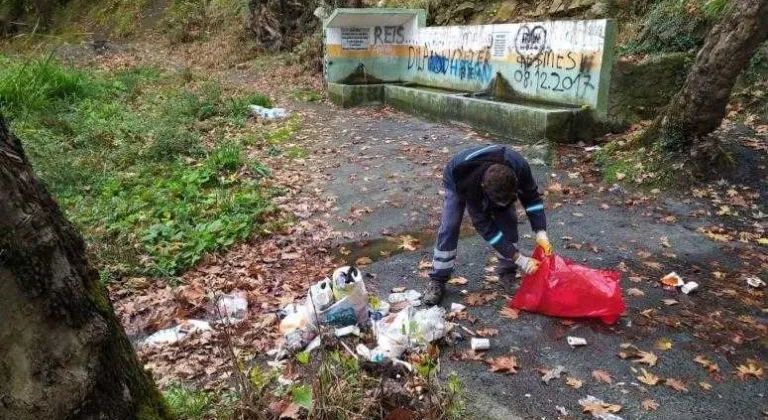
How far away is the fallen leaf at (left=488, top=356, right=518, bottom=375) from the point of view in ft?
12.4

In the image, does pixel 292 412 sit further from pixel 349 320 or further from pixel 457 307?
pixel 457 307

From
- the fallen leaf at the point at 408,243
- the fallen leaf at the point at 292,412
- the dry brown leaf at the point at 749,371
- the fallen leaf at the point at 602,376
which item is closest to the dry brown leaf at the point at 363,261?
the fallen leaf at the point at 408,243

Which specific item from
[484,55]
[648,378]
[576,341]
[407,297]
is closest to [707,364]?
[648,378]

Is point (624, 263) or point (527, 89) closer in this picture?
point (624, 263)

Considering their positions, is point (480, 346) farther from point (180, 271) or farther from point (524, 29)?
point (524, 29)

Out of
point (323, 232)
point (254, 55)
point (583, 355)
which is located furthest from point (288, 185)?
point (254, 55)

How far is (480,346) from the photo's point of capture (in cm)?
402

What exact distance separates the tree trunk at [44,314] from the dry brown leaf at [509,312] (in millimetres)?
3080

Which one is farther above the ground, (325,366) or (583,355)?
(325,366)

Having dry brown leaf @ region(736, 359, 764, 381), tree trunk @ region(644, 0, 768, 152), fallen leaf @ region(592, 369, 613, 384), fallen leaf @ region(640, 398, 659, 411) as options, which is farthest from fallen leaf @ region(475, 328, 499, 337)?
tree trunk @ region(644, 0, 768, 152)

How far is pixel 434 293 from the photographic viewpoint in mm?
4699

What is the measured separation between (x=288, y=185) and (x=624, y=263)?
4662 mm

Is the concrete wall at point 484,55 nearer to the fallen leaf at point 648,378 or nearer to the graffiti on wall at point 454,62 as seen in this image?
the graffiti on wall at point 454,62

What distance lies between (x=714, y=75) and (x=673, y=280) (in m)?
3.10
